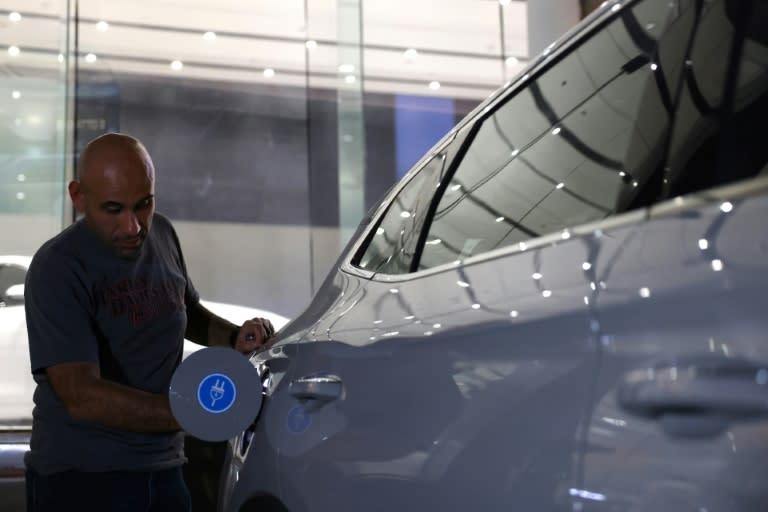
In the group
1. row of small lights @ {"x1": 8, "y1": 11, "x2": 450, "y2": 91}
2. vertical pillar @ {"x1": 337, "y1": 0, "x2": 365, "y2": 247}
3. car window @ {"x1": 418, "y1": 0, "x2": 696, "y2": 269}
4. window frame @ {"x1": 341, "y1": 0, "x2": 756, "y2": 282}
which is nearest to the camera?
window frame @ {"x1": 341, "y1": 0, "x2": 756, "y2": 282}

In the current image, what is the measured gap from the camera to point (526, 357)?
995mm

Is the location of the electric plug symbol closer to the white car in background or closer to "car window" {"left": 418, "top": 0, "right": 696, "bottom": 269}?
"car window" {"left": 418, "top": 0, "right": 696, "bottom": 269}

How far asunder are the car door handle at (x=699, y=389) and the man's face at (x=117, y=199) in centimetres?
152

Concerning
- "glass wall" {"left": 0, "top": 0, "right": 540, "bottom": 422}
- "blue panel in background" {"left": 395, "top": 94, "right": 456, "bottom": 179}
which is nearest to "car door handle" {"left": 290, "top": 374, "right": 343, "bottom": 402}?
"glass wall" {"left": 0, "top": 0, "right": 540, "bottom": 422}

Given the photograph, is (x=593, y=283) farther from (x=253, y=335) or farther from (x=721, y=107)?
(x=253, y=335)

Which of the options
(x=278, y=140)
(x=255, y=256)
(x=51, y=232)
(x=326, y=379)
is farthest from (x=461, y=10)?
(x=326, y=379)

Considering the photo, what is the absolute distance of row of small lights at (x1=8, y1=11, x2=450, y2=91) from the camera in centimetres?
711

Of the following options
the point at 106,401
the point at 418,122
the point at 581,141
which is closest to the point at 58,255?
the point at 106,401

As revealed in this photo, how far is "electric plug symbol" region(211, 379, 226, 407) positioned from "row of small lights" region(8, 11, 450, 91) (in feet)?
19.6

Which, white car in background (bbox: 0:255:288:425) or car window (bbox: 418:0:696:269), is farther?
white car in background (bbox: 0:255:288:425)

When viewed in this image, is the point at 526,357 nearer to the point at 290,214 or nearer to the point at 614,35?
the point at 614,35

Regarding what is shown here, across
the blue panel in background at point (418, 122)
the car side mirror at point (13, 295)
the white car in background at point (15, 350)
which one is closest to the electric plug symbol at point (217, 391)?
the white car in background at point (15, 350)

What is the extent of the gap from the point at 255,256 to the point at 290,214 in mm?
415

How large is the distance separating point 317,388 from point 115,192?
789 mm
